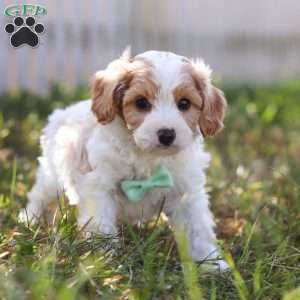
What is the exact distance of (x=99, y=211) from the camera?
3.87 m

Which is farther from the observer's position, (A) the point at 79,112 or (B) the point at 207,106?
(A) the point at 79,112

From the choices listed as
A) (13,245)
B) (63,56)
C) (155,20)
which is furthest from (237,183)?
(155,20)

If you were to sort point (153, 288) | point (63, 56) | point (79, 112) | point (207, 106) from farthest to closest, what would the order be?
point (63, 56), point (79, 112), point (207, 106), point (153, 288)

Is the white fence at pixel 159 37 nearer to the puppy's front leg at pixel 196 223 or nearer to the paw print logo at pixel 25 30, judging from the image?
the paw print logo at pixel 25 30

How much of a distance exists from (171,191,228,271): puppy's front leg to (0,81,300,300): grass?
0.28ft

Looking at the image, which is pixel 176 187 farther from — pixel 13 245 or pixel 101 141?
pixel 13 245

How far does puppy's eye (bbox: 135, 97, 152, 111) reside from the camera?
12.2 feet

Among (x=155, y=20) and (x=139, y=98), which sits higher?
(x=139, y=98)

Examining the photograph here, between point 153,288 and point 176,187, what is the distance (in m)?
1.16

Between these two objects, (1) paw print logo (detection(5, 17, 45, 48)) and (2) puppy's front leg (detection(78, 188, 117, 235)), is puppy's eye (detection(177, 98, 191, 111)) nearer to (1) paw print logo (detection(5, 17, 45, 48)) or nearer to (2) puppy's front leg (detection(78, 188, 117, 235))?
(2) puppy's front leg (detection(78, 188, 117, 235))

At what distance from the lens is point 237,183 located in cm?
507

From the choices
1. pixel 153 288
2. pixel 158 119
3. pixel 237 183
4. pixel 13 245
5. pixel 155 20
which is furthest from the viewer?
pixel 155 20

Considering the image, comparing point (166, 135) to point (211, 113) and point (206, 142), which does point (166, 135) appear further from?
point (206, 142)

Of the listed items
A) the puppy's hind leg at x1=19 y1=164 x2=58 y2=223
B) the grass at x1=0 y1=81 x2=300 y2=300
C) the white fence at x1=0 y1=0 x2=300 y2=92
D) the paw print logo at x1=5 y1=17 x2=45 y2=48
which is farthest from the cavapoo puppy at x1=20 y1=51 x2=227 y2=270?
the white fence at x1=0 y1=0 x2=300 y2=92
